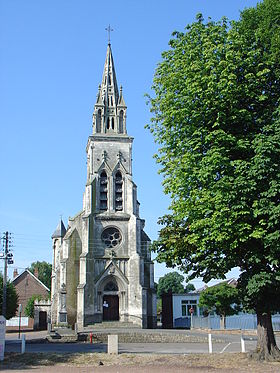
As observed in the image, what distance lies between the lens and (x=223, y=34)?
18.5 meters

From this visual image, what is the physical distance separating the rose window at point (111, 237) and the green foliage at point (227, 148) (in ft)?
77.6

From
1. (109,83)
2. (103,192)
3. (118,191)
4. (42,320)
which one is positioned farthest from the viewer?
(42,320)

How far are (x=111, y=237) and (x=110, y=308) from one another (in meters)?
6.70

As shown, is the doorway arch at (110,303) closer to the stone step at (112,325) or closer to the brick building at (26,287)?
the stone step at (112,325)

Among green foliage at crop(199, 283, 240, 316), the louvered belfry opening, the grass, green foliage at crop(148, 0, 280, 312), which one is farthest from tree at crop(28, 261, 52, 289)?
green foliage at crop(148, 0, 280, 312)

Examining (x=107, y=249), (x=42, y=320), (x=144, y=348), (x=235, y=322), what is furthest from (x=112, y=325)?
(x=42, y=320)

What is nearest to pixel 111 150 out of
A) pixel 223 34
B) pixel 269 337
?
pixel 223 34

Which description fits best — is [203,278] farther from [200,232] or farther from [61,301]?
[61,301]

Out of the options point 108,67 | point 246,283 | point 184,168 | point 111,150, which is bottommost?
point 246,283

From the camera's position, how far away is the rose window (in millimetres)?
42938

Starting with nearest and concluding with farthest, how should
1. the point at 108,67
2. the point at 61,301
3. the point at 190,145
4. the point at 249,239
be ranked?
the point at 249,239 < the point at 190,145 < the point at 61,301 < the point at 108,67

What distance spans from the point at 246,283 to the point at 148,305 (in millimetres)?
27115

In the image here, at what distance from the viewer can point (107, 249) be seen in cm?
4250

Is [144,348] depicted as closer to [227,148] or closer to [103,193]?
[227,148]
